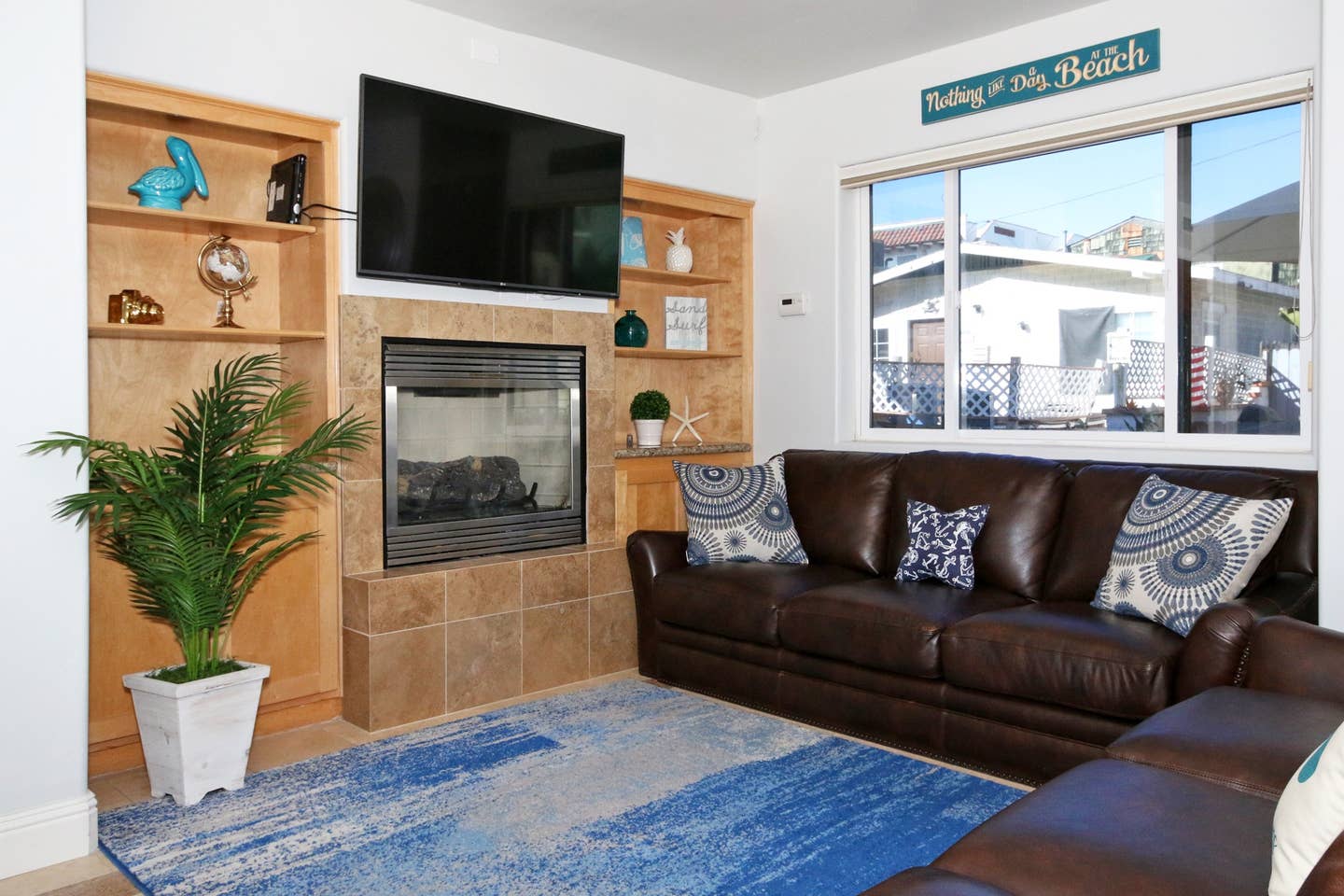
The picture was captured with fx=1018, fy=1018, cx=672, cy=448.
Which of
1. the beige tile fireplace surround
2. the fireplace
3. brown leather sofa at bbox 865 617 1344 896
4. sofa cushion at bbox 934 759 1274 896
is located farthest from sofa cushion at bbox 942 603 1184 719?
the fireplace

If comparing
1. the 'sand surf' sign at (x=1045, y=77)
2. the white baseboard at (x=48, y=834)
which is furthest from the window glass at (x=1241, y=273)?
the white baseboard at (x=48, y=834)

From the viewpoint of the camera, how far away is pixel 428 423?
3949mm

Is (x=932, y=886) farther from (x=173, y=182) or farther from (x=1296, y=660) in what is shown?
(x=173, y=182)

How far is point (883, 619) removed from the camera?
3.30 meters

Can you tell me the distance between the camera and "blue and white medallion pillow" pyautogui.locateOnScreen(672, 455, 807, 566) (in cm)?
413

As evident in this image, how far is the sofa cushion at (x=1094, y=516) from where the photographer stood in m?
3.36

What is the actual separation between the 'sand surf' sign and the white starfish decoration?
1809mm

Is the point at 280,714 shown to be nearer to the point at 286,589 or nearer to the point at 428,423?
the point at 286,589

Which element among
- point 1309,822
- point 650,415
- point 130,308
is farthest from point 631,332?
point 1309,822

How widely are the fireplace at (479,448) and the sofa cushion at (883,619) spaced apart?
4.11 feet

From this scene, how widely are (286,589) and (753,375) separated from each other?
8.44ft

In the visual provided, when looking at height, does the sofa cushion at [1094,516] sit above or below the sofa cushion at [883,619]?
above

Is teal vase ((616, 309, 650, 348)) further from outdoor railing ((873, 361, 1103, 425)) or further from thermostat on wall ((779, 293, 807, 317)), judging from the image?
outdoor railing ((873, 361, 1103, 425))

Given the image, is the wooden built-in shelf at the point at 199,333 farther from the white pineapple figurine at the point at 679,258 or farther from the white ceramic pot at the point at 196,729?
the white pineapple figurine at the point at 679,258
